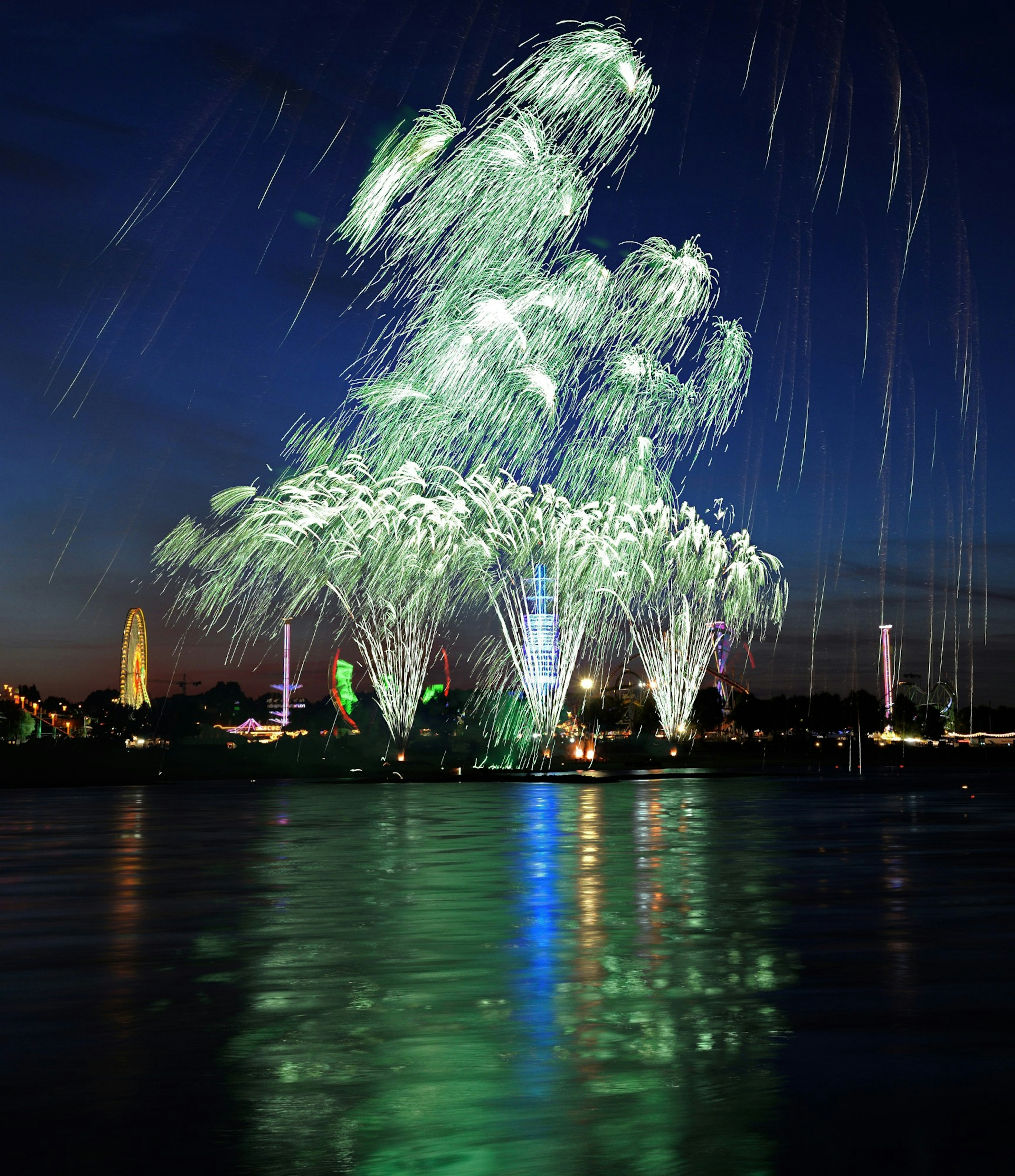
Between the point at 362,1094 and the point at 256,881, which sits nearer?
the point at 362,1094

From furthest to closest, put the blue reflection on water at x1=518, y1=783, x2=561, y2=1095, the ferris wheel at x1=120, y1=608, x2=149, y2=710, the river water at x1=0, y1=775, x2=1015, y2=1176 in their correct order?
the ferris wheel at x1=120, y1=608, x2=149, y2=710
the blue reflection on water at x1=518, y1=783, x2=561, y2=1095
the river water at x1=0, y1=775, x2=1015, y2=1176

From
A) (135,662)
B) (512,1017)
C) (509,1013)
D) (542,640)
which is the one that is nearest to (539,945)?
(509,1013)

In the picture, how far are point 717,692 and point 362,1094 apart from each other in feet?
541

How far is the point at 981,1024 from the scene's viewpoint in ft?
30.1

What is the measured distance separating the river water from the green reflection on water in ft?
0.11

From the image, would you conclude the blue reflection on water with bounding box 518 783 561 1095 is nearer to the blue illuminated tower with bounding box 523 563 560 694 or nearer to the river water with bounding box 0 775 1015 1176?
the river water with bounding box 0 775 1015 1176

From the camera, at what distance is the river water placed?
6539 millimetres

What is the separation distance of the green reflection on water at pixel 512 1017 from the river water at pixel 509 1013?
0.03 metres

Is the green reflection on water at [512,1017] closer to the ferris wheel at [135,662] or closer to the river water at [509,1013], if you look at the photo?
the river water at [509,1013]

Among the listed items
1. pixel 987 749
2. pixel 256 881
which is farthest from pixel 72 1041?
pixel 987 749

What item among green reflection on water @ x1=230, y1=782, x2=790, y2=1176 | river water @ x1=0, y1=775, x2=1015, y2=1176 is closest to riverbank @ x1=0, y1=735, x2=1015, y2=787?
river water @ x1=0, y1=775, x2=1015, y2=1176

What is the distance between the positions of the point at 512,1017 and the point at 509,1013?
15cm

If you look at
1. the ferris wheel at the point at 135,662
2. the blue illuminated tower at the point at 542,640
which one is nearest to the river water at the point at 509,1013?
the blue illuminated tower at the point at 542,640

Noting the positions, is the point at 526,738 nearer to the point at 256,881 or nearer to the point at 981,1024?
the point at 256,881
